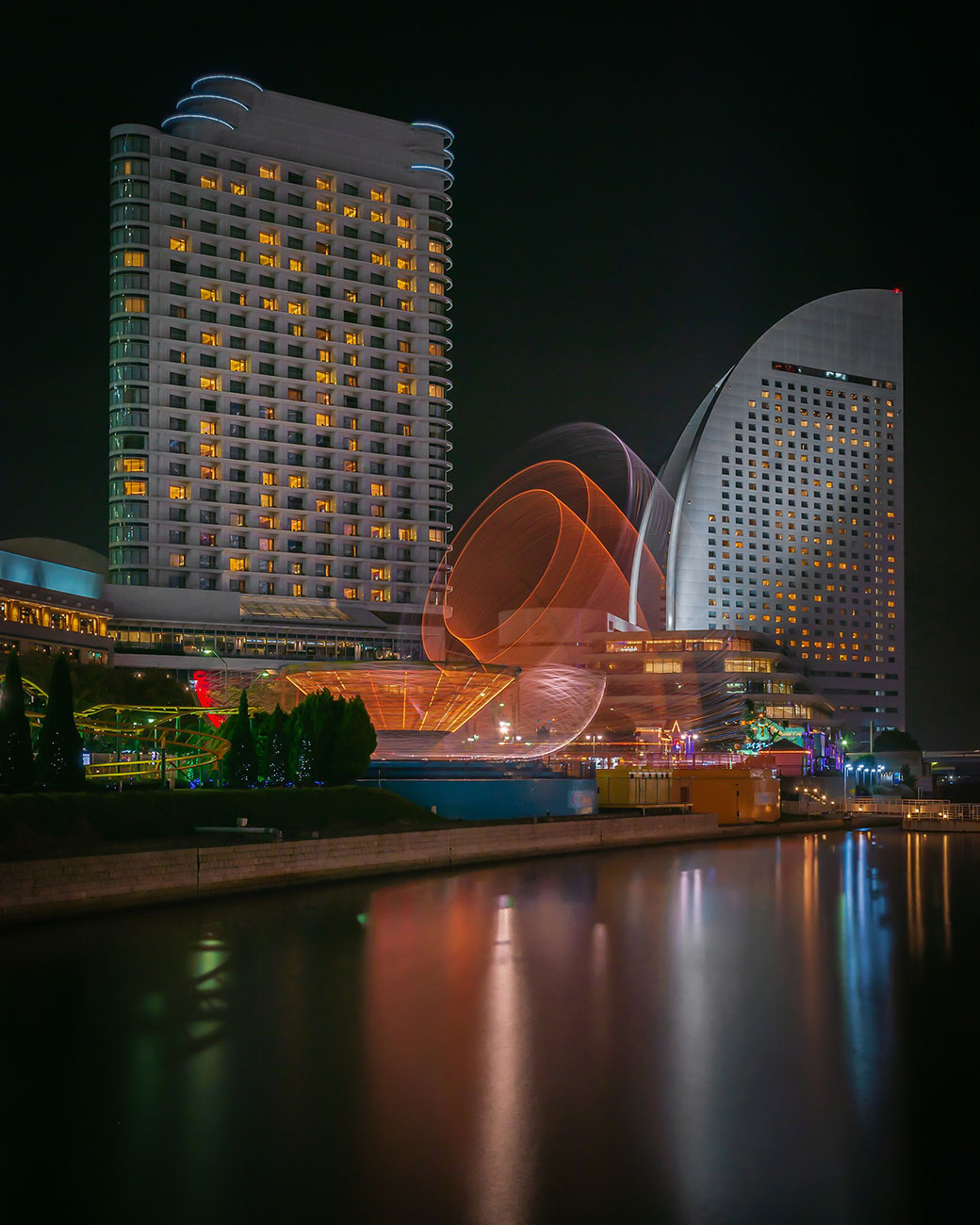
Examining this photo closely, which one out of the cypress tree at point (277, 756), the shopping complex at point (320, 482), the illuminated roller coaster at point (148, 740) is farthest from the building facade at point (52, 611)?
the cypress tree at point (277, 756)

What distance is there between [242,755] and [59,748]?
27.5 feet

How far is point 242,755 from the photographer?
38094 millimetres

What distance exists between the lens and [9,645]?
6334cm

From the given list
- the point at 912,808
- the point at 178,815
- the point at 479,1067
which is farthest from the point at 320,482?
the point at 479,1067

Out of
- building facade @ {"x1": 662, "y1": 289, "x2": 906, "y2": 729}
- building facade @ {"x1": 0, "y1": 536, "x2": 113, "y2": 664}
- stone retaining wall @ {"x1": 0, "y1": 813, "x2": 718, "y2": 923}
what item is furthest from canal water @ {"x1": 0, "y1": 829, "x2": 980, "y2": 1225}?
building facade @ {"x1": 662, "y1": 289, "x2": 906, "y2": 729}

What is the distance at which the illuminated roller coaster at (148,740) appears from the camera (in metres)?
35.9

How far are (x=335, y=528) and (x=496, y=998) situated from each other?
79283mm

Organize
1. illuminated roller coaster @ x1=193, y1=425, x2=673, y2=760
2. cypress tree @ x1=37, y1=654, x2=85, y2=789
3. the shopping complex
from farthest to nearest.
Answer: the shopping complex < illuminated roller coaster @ x1=193, y1=425, x2=673, y2=760 < cypress tree @ x1=37, y1=654, x2=85, y2=789

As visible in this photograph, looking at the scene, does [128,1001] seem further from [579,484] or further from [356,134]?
[356,134]

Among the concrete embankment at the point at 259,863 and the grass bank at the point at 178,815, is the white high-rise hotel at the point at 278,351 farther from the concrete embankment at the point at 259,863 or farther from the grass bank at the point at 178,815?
→ the grass bank at the point at 178,815

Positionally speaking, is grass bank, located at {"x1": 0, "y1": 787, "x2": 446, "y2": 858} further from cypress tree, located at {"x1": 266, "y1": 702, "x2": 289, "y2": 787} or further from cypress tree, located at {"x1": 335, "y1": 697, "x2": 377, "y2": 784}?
cypress tree, located at {"x1": 266, "y1": 702, "x2": 289, "y2": 787}

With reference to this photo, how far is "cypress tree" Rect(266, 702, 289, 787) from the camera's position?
3953 cm

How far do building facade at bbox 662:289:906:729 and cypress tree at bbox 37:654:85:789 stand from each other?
11010 centimetres

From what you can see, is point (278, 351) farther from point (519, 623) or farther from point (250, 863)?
point (250, 863)
